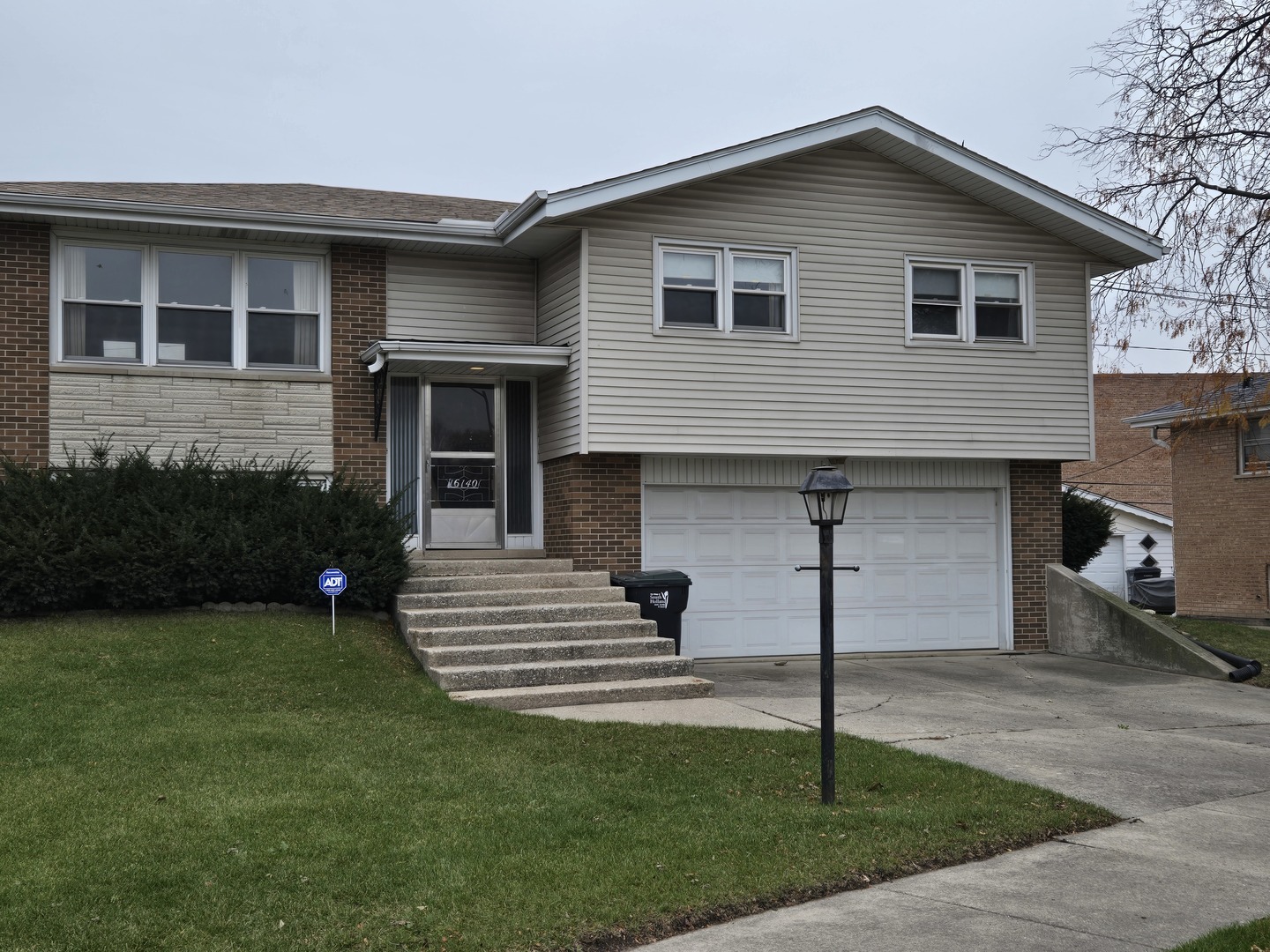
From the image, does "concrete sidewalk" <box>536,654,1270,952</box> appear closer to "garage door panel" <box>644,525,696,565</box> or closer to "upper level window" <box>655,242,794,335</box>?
"garage door panel" <box>644,525,696,565</box>

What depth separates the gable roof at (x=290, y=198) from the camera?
552 inches

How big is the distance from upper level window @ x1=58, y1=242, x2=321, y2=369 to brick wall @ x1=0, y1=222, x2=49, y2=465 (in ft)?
0.80

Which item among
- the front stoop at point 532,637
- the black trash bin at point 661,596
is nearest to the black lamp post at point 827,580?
the front stoop at point 532,637

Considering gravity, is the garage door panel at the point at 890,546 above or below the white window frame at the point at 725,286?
below

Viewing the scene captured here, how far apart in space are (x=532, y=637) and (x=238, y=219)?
589 cm

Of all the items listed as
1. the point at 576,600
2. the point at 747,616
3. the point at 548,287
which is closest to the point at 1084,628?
the point at 747,616

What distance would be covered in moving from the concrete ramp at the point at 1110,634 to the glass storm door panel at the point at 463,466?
7431mm

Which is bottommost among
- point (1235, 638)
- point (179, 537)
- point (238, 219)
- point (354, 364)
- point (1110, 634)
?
point (1235, 638)

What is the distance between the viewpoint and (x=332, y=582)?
477 inches

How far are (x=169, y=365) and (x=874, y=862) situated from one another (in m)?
10.8

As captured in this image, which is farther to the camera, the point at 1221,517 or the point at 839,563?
the point at 1221,517

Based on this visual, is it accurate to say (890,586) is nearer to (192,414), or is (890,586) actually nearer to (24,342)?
(192,414)

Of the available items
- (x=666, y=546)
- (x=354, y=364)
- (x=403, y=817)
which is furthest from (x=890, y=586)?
(x=403, y=817)

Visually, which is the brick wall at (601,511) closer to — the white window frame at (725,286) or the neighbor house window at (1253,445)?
the white window frame at (725,286)
